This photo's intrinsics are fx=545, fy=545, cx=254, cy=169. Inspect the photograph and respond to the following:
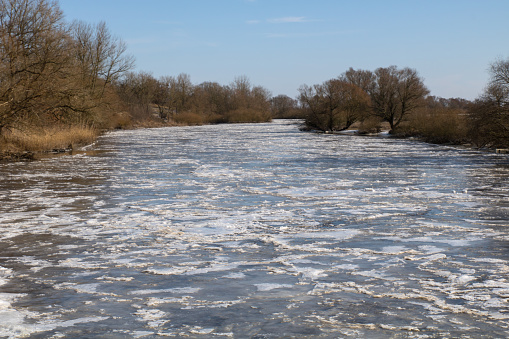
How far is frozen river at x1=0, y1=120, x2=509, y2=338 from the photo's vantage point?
14.2 ft

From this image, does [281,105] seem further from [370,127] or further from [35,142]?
[35,142]

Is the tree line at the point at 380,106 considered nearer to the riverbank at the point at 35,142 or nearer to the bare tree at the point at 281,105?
the riverbank at the point at 35,142

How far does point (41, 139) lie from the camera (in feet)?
74.9

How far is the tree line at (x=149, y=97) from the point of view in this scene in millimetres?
20391

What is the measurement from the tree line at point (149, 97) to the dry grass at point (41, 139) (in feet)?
1.01

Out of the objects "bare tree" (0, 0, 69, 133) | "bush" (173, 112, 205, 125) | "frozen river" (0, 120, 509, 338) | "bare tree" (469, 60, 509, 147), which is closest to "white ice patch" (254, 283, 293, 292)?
"frozen river" (0, 120, 509, 338)

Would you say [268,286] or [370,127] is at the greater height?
[370,127]

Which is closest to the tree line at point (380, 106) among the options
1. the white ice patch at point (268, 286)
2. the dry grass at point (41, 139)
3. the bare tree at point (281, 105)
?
the dry grass at point (41, 139)

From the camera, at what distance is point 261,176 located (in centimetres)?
1480

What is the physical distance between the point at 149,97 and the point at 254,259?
7605 centimetres

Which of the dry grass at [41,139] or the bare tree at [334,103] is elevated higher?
the bare tree at [334,103]

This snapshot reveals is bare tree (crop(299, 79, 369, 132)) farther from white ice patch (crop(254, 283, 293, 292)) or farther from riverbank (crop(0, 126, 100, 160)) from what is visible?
white ice patch (crop(254, 283, 293, 292))

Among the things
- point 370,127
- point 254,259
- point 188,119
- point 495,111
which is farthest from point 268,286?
point 188,119

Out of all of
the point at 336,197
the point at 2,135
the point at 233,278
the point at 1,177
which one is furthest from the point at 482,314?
the point at 2,135
